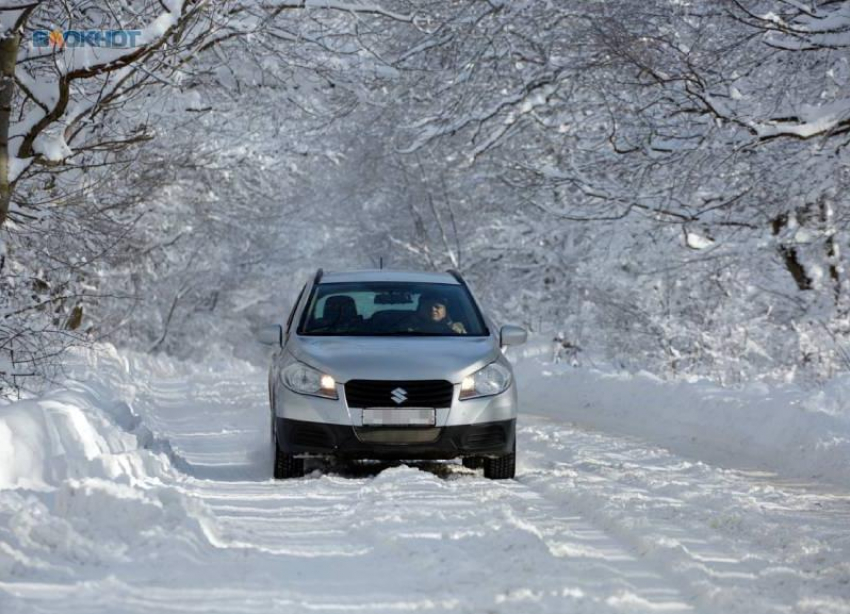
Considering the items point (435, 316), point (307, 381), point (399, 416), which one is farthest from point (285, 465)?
point (435, 316)

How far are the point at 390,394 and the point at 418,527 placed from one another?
2.69 m

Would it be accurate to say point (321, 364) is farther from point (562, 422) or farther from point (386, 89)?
point (386, 89)

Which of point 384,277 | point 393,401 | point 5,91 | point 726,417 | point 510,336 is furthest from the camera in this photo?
point 726,417

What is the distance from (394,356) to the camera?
9.32 meters

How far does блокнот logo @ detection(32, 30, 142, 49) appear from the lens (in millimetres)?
9141

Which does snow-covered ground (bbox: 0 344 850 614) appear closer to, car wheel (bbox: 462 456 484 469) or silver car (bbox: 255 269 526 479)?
car wheel (bbox: 462 456 484 469)

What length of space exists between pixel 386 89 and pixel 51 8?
293 inches

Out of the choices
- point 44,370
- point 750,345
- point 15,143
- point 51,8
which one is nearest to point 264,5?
point 51,8

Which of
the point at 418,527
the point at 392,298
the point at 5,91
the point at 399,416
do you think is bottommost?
the point at 418,527

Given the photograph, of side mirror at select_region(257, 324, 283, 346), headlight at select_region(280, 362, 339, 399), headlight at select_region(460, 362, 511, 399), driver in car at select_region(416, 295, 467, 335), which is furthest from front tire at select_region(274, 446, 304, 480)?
driver in car at select_region(416, 295, 467, 335)

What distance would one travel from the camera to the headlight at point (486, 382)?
9258mm

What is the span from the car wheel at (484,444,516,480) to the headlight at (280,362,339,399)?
4.20 ft

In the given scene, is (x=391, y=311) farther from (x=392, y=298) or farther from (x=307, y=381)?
(x=307, y=381)

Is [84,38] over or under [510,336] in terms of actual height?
over
